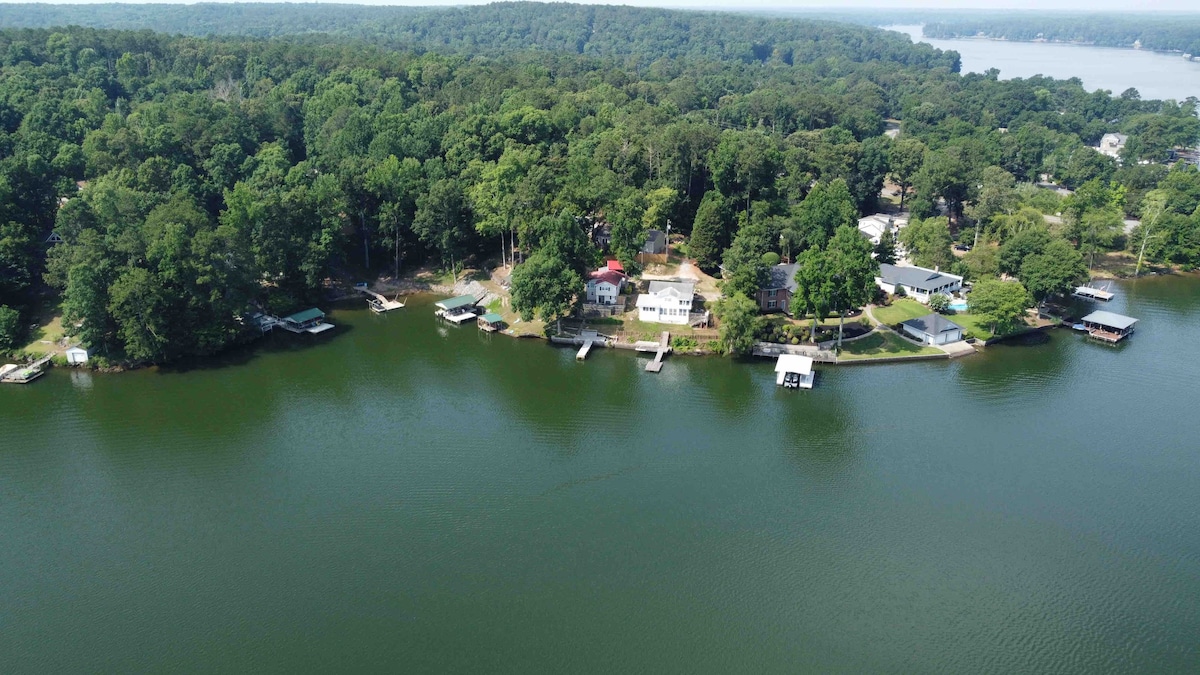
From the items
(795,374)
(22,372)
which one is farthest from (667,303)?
(22,372)

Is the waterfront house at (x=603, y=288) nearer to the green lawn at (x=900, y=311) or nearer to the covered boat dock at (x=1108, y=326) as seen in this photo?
the green lawn at (x=900, y=311)

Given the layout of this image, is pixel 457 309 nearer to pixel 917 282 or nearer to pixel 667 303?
pixel 667 303

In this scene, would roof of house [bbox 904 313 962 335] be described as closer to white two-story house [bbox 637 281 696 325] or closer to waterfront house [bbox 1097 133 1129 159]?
white two-story house [bbox 637 281 696 325]

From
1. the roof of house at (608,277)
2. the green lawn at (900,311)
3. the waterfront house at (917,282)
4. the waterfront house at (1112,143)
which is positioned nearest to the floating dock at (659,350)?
the roof of house at (608,277)

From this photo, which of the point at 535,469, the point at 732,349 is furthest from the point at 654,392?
the point at 535,469

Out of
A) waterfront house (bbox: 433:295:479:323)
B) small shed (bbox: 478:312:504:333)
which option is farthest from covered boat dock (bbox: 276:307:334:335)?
small shed (bbox: 478:312:504:333)

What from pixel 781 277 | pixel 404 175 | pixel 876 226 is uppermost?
pixel 404 175

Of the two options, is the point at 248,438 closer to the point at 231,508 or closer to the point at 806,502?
the point at 231,508
